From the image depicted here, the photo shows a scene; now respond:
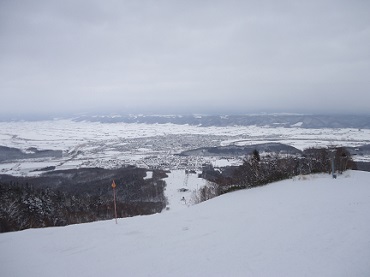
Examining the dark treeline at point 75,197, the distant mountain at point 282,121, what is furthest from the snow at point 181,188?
the distant mountain at point 282,121

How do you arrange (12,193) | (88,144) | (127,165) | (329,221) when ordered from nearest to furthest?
(329,221) < (12,193) < (127,165) < (88,144)

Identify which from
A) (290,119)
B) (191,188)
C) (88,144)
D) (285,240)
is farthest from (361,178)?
(290,119)

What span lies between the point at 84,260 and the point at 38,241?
104 inches

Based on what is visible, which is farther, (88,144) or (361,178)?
(88,144)

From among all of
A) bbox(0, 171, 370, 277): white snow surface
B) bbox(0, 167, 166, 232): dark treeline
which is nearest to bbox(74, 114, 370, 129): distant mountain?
bbox(0, 167, 166, 232): dark treeline

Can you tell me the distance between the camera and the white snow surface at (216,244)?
18.6 feet

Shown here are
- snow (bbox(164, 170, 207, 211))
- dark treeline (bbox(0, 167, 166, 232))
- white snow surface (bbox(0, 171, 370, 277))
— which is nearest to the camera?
white snow surface (bbox(0, 171, 370, 277))

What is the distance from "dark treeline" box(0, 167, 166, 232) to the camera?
840 inches

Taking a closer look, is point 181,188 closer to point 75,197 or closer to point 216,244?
point 75,197

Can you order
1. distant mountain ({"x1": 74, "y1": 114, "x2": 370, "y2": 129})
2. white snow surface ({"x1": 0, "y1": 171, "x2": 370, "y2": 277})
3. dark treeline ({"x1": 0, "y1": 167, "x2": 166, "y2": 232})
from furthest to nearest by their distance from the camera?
distant mountain ({"x1": 74, "y1": 114, "x2": 370, "y2": 129}) → dark treeline ({"x1": 0, "y1": 167, "x2": 166, "y2": 232}) → white snow surface ({"x1": 0, "y1": 171, "x2": 370, "y2": 277})

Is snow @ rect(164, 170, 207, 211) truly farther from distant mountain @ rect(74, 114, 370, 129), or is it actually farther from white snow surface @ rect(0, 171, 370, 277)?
distant mountain @ rect(74, 114, 370, 129)

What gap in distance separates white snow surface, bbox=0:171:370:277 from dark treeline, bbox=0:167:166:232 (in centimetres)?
786

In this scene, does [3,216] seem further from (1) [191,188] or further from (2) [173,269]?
(1) [191,188]

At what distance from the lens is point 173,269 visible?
231 inches
